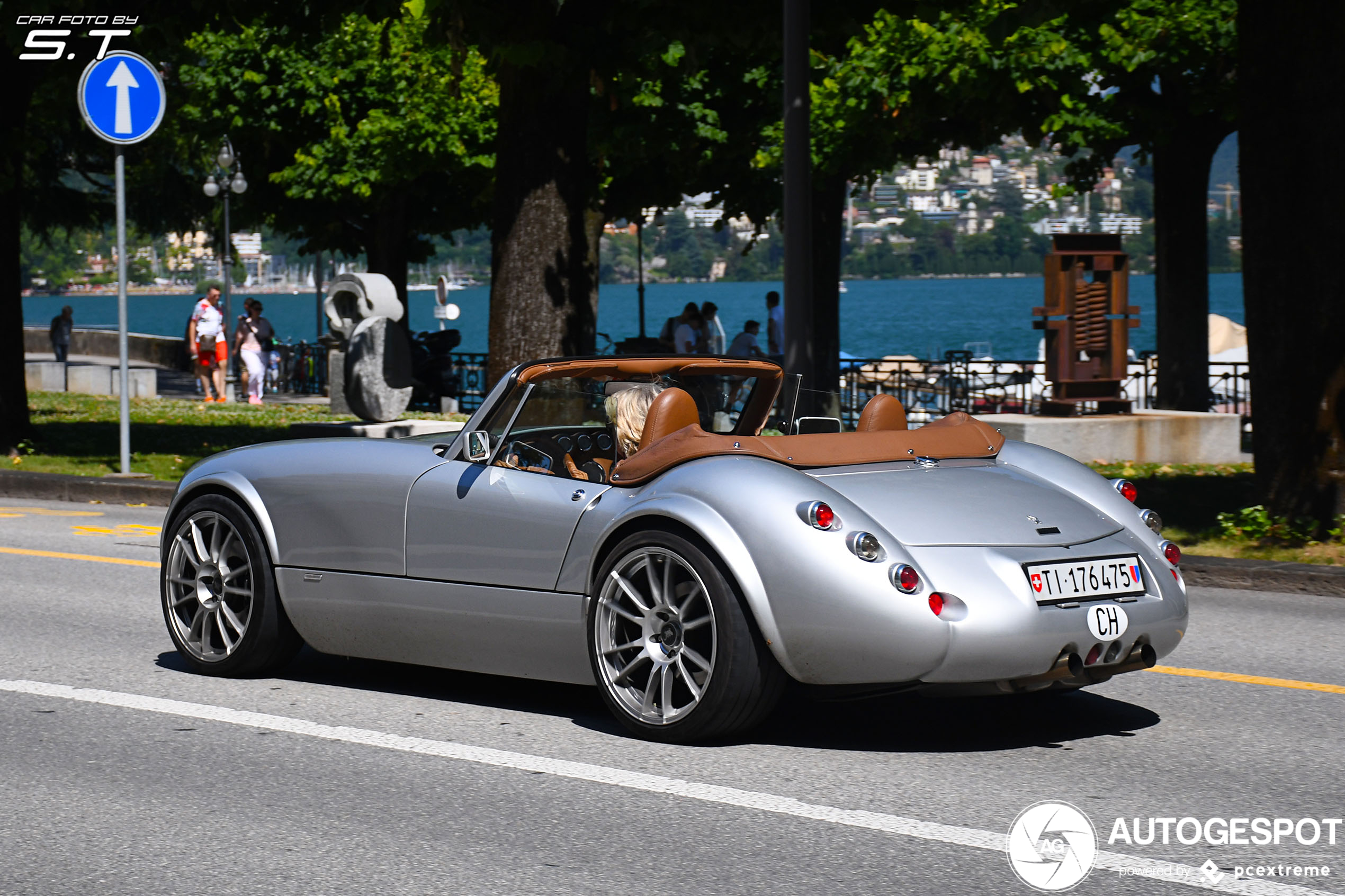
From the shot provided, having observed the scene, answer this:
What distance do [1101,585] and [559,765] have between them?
1804mm

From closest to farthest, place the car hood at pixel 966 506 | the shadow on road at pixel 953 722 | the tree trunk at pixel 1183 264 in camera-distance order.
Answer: the car hood at pixel 966 506 < the shadow on road at pixel 953 722 < the tree trunk at pixel 1183 264

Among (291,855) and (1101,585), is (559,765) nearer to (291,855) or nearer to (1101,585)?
(291,855)

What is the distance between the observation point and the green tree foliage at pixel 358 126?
3222 centimetres

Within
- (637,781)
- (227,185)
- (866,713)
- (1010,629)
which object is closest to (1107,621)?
(1010,629)

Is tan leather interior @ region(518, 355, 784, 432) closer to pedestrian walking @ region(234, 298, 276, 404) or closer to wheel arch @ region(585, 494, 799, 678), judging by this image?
wheel arch @ region(585, 494, 799, 678)

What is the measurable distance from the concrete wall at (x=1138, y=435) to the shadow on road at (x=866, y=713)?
985cm

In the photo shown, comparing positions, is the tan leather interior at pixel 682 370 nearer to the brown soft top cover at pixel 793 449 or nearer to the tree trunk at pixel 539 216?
the brown soft top cover at pixel 793 449

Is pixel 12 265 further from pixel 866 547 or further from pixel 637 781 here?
pixel 866 547

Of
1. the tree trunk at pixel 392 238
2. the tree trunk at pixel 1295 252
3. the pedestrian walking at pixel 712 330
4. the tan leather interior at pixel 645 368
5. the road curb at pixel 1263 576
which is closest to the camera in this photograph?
the tan leather interior at pixel 645 368

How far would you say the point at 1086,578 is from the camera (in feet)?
18.0

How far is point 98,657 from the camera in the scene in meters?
7.55

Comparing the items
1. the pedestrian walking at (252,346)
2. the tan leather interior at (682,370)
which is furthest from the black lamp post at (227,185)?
the tan leather interior at (682,370)

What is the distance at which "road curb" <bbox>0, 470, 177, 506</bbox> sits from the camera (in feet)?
47.5

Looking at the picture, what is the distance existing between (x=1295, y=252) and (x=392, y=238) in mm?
27204
